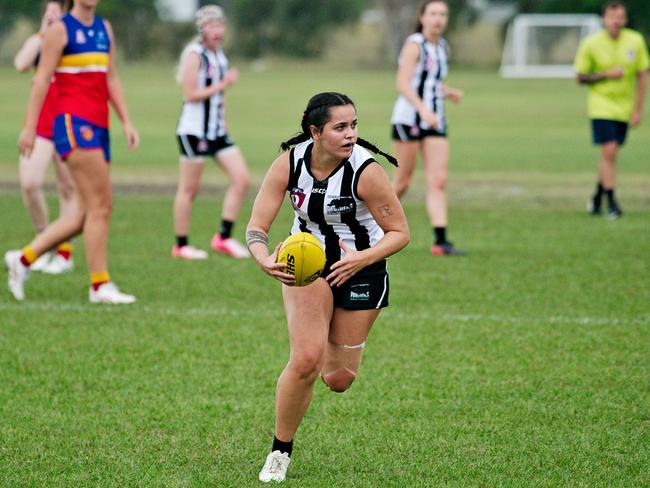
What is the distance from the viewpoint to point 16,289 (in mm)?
9336

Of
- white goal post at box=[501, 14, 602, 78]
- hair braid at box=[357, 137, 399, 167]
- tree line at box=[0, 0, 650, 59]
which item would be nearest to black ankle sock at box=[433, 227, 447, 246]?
hair braid at box=[357, 137, 399, 167]

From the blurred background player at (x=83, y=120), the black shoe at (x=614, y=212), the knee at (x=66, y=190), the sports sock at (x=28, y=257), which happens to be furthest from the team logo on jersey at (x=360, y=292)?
the black shoe at (x=614, y=212)

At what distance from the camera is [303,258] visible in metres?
5.08

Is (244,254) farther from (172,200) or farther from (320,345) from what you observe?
(320,345)

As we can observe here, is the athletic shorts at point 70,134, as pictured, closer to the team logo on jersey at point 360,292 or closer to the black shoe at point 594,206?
the team logo on jersey at point 360,292

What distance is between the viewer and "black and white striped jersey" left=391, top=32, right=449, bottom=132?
11555 mm

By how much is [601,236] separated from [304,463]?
7.78 m

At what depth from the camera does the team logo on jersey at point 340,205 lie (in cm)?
535

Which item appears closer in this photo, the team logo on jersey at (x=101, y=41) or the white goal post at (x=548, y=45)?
the team logo on jersey at (x=101, y=41)

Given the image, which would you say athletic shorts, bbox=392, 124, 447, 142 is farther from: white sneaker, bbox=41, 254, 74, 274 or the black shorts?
the black shorts

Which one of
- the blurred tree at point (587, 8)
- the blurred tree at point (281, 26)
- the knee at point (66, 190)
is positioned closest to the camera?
the knee at point (66, 190)

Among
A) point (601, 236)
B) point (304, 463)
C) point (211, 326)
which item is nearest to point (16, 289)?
point (211, 326)

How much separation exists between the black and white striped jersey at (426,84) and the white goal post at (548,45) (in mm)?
45322

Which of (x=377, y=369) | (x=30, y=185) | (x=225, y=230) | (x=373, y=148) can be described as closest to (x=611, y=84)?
(x=225, y=230)
